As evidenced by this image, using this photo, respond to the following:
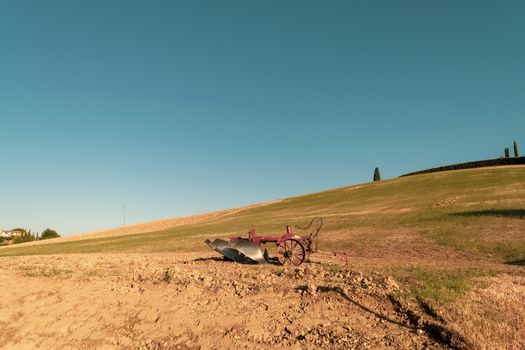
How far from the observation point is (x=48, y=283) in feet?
40.1

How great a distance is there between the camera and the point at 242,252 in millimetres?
14750

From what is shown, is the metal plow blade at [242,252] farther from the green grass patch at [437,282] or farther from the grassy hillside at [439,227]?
the green grass patch at [437,282]

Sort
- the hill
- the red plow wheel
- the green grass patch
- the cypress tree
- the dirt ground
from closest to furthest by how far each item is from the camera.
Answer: the hill
the dirt ground
the green grass patch
the red plow wheel
the cypress tree

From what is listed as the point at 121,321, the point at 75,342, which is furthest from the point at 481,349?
the point at 75,342

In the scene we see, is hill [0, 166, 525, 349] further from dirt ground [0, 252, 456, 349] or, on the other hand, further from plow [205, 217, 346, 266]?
plow [205, 217, 346, 266]

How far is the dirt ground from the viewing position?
7211mm

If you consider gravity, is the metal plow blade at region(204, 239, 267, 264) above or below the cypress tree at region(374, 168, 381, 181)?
below

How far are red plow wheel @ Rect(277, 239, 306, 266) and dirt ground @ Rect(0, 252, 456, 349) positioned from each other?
2316 mm

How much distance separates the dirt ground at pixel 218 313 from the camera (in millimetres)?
7211

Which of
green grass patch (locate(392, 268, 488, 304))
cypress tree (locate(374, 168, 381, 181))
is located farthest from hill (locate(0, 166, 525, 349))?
cypress tree (locate(374, 168, 381, 181))

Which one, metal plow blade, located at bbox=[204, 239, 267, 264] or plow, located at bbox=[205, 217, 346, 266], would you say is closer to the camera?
plow, located at bbox=[205, 217, 346, 266]

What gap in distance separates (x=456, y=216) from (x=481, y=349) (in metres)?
20.2

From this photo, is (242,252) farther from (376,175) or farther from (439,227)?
(376,175)

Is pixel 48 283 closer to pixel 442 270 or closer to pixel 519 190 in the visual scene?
pixel 442 270
